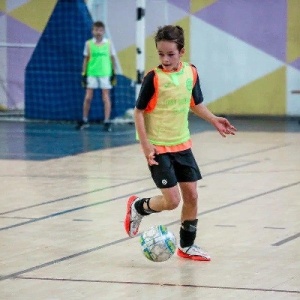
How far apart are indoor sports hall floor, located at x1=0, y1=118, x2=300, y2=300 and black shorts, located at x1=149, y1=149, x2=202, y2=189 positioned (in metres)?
0.69

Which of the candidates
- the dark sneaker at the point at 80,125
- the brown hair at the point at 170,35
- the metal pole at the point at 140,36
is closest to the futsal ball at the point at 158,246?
the brown hair at the point at 170,35

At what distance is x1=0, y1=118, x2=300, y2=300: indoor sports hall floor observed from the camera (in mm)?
7984

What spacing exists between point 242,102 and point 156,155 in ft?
55.4

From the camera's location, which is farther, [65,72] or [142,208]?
[65,72]

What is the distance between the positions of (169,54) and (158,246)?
1.57 meters

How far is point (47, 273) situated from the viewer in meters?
8.44

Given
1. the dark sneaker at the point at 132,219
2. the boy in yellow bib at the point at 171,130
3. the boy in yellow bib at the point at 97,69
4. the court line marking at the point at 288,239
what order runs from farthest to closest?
the boy in yellow bib at the point at 97,69 < the court line marking at the point at 288,239 < the dark sneaker at the point at 132,219 < the boy in yellow bib at the point at 171,130

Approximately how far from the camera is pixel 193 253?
29.7ft

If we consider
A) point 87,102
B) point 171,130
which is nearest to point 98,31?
point 87,102

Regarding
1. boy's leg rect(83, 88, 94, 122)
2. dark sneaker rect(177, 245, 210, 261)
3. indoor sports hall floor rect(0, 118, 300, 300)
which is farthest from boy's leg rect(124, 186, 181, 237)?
boy's leg rect(83, 88, 94, 122)

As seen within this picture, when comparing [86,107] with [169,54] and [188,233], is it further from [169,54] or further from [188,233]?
[169,54]

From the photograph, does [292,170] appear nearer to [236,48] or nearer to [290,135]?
[290,135]

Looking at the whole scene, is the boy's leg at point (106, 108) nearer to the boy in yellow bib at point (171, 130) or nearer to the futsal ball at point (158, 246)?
the boy in yellow bib at point (171, 130)

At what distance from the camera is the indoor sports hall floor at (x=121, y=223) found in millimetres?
7984
